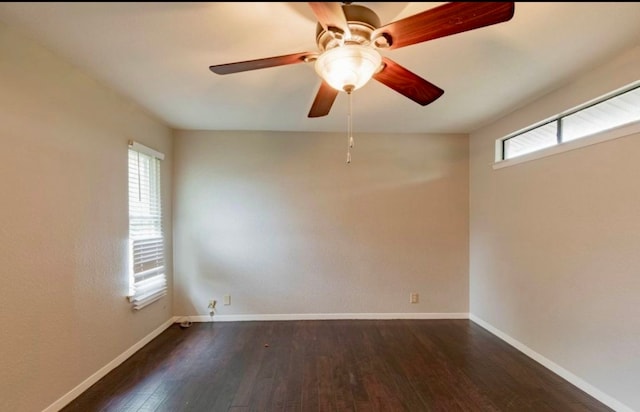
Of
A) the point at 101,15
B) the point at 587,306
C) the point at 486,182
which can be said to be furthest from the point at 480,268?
the point at 101,15

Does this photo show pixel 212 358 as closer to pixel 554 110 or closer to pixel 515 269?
pixel 515 269

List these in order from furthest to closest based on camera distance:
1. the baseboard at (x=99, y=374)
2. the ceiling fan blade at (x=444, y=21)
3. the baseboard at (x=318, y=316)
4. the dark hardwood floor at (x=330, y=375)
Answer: the baseboard at (x=318, y=316)
the dark hardwood floor at (x=330, y=375)
the baseboard at (x=99, y=374)
the ceiling fan blade at (x=444, y=21)

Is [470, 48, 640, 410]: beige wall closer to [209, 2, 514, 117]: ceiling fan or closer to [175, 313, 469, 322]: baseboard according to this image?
[175, 313, 469, 322]: baseboard

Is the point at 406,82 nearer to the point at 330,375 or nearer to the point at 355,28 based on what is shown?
the point at 355,28

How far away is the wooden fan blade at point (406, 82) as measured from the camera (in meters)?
1.76

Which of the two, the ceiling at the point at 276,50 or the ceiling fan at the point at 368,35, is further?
the ceiling at the point at 276,50

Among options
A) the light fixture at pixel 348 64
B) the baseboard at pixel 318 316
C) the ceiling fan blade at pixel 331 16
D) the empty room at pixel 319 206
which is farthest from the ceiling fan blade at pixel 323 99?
the baseboard at pixel 318 316

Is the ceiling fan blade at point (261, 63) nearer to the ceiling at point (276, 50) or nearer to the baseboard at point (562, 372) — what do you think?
the ceiling at point (276, 50)

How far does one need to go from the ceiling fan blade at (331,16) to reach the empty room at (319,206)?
2 centimetres

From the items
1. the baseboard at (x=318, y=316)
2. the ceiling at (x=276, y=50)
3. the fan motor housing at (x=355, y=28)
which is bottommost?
the baseboard at (x=318, y=316)

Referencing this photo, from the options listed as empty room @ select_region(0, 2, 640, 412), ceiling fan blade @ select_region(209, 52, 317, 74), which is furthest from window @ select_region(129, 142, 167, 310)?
ceiling fan blade @ select_region(209, 52, 317, 74)

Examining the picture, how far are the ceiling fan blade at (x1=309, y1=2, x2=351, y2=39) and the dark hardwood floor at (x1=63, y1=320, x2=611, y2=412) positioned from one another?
2.38 meters

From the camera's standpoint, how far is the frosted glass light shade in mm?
1574

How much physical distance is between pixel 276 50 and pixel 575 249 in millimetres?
2742
